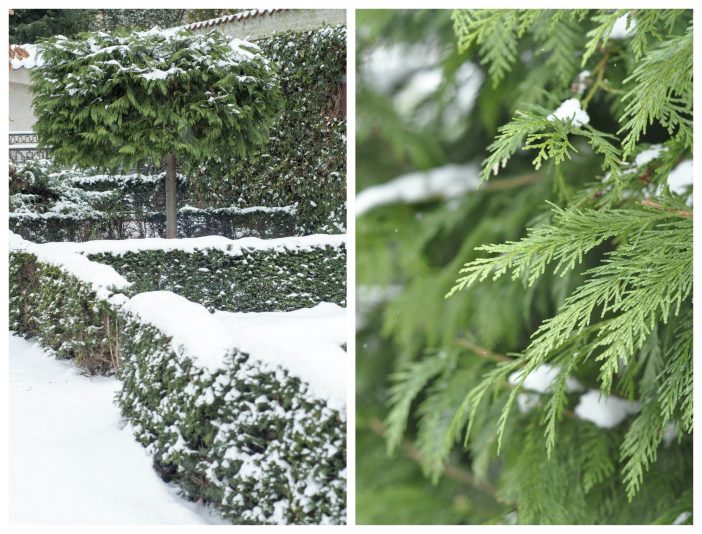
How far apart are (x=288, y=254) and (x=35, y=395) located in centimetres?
74

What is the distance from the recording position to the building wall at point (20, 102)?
5.60 ft

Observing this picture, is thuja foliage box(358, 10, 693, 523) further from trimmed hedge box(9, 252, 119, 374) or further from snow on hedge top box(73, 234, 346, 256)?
trimmed hedge box(9, 252, 119, 374)

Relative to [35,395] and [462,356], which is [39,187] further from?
[462,356]

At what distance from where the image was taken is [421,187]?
1828 millimetres

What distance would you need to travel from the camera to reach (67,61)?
168 cm

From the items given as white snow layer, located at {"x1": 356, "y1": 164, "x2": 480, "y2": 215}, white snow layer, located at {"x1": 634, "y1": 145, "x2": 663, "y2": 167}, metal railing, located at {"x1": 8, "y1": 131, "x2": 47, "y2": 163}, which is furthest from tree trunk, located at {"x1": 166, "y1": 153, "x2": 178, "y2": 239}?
white snow layer, located at {"x1": 634, "y1": 145, "x2": 663, "y2": 167}

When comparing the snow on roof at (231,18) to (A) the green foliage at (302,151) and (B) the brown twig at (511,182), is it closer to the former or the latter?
(A) the green foliage at (302,151)

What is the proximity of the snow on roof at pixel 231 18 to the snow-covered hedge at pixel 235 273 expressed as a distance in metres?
0.56

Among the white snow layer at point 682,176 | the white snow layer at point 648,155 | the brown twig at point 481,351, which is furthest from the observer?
the white snow layer at point 682,176

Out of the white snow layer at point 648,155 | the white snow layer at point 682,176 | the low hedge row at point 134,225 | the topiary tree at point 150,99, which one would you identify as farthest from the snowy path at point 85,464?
the white snow layer at point 682,176

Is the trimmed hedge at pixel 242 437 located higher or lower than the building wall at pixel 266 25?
lower

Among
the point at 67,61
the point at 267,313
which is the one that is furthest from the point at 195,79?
the point at 267,313

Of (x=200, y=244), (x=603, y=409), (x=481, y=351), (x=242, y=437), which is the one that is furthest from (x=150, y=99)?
(x=603, y=409)

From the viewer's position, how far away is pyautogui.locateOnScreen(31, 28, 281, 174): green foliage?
1.68m
